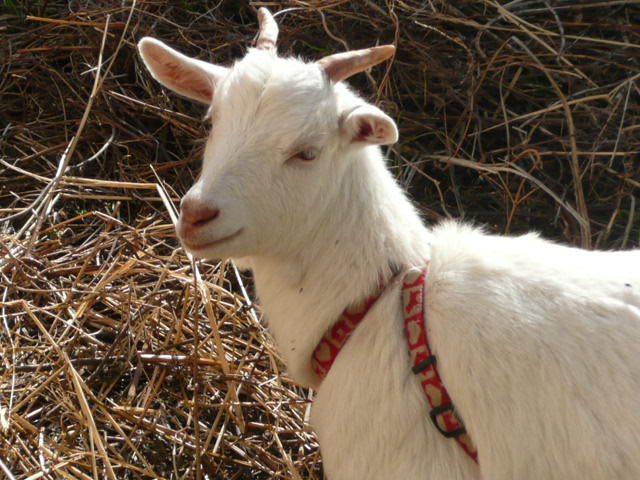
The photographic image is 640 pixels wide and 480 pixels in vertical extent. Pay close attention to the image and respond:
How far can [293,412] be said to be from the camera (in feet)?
11.6

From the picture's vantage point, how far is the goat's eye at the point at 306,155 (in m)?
2.43

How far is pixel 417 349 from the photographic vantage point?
7.98ft

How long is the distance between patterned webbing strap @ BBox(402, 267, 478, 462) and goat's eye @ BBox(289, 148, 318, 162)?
0.51m

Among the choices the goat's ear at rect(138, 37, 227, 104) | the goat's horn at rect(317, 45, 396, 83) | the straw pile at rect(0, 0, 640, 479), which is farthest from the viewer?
the straw pile at rect(0, 0, 640, 479)

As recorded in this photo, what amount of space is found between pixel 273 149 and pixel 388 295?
624mm

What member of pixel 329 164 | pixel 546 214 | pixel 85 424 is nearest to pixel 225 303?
pixel 85 424

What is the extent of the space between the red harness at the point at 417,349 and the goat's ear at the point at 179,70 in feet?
3.17

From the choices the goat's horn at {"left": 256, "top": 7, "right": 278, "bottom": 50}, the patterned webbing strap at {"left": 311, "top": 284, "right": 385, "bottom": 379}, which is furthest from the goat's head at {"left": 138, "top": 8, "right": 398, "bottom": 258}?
the patterned webbing strap at {"left": 311, "top": 284, "right": 385, "bottom": 379}

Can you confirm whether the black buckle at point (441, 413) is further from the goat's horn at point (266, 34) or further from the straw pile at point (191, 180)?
the goat's horn at point (266, 34)

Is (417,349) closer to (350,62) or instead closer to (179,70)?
(350,62)

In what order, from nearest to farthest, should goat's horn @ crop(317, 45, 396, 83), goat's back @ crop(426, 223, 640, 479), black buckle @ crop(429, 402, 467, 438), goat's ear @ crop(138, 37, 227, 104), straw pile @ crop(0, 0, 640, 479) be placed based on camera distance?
goat's back @ crop(426, 223, 640, 479) < black buckle @ crop(429, 402, 467, 438) < goat's horn @ crop(317, 45, 396, 83) < goat's ear @ crop(138, 37, 227, 104) < straw pile @ crop(0, 0, 640, 479)

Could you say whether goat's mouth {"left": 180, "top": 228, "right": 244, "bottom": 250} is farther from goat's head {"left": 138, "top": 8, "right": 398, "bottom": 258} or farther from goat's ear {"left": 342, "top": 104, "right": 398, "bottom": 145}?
goat's ear {"left": 342, "top": 104, "right": 398, "bottom": 145}

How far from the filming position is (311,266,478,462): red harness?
2.36 meters

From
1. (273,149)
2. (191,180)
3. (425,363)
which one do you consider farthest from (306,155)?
(191,180)
